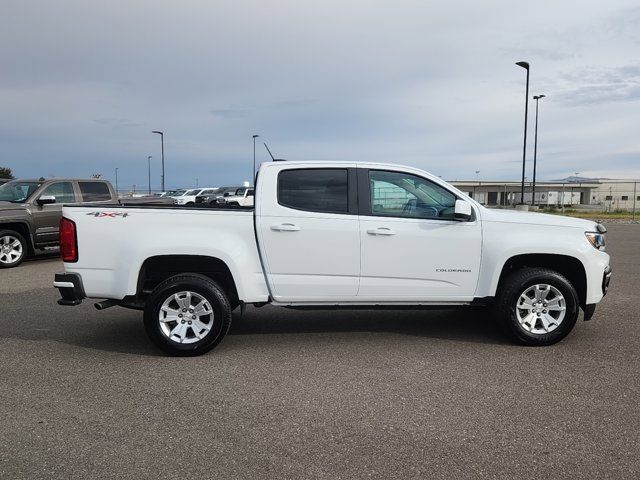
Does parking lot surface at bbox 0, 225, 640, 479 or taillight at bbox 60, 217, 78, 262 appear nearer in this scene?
parking lot surface at bbox 0, 225, 640, 479

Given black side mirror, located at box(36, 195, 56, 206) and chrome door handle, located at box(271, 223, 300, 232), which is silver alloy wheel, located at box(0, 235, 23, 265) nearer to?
black side mirror, located at box(36, 195, 56, 206)

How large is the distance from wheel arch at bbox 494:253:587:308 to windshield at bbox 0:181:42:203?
10.5 meters

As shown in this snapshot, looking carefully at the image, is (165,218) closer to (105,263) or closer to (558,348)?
(105,263)

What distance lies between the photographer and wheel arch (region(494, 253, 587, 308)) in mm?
5809

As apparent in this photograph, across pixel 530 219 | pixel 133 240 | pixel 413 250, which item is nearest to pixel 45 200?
pixel 133 240

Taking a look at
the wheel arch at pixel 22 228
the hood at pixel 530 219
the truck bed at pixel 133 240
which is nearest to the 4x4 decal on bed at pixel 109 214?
the truck bed at pixel 133 240

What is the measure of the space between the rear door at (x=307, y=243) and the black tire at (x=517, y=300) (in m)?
1.54

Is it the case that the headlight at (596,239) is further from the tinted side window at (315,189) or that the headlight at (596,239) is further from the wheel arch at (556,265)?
the tinted side window at (315,189)

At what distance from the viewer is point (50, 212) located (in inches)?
475

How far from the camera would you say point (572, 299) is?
223 inches

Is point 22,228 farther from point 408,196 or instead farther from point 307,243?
point 408,196

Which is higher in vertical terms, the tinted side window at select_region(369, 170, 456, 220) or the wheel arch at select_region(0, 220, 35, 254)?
the tinted side window at select_region(369, 170, 456, 220)

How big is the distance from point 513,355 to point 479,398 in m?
Answer: 1.31

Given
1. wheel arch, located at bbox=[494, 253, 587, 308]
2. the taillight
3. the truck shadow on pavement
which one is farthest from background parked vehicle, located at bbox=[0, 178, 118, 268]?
wheel arch, located at bbox=[494, 253, 587, 308]
